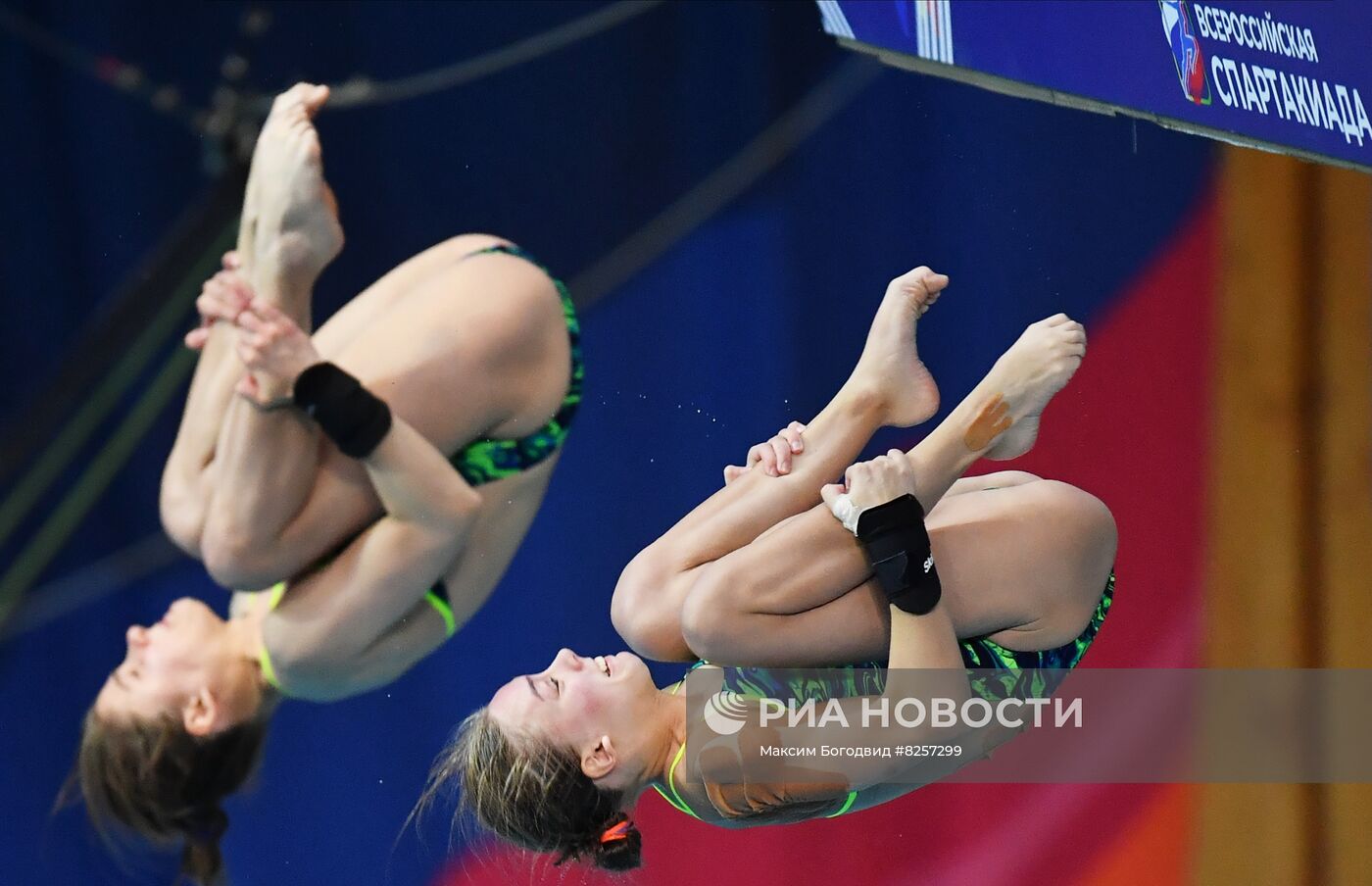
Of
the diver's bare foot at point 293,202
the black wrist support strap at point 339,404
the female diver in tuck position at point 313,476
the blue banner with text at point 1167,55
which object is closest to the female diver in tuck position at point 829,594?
the female diver in tuck position at point 313,476

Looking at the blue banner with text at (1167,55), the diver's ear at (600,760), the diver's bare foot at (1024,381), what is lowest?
the diver's ear at (600,760)

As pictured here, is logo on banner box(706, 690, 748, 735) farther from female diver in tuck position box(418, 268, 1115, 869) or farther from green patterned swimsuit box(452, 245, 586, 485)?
green patterned swimsuit box(452, 245, 586, 485)

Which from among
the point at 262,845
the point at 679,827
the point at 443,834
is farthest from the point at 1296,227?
the point at 262,845

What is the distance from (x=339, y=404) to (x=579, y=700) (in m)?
0.50

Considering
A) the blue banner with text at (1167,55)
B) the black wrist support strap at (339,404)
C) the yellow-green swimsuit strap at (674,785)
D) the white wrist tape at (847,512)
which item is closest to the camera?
the black wrist support strap at (339,404)

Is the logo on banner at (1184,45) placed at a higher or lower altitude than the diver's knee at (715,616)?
higher

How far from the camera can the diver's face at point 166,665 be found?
1.98 metres

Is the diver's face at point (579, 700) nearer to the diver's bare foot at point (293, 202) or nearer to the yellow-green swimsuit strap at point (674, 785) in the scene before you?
the yellow-green swimsuit strap at point (674, 785)

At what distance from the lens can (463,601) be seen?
2.10 meters

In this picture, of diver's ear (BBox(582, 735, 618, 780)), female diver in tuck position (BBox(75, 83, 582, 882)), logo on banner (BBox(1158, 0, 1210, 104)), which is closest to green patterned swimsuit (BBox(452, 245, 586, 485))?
female diver in tuck position (BBox(75, 83, 582, 882))

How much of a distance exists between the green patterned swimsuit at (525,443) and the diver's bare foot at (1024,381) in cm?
50

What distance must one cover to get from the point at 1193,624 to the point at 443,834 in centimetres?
111

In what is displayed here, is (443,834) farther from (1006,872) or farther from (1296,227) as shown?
(1296,227)

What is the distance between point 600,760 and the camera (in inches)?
79.2
